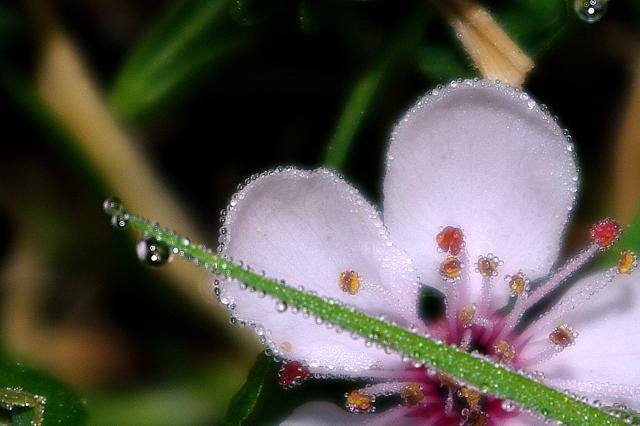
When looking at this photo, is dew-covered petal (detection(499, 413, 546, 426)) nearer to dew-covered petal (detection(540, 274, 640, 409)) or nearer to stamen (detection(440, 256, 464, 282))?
dew-covered petal (detection(540, 274, 640, 409))

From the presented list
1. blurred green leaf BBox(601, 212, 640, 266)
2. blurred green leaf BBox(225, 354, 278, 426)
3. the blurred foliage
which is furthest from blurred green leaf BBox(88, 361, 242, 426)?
blurred green leaf BBox(601, 212, 640, 266)

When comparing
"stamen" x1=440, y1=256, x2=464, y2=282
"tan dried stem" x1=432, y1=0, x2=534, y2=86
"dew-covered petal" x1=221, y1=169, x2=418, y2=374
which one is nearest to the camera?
"dew-covered petal" x1=221, y1=169, x2=418, y2=374

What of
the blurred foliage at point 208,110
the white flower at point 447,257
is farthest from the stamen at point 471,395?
the blurred foliage at point 208,110

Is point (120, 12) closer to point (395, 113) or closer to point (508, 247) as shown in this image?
point (395, 113)

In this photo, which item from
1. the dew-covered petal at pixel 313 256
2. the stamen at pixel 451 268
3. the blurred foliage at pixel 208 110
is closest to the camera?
the dew-covered petal at pixel 313 256

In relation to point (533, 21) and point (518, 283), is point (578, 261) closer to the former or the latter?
point (518, 283)

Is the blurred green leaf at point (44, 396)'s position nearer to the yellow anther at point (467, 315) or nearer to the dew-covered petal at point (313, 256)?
the dew-covered petal at point (313, 256)

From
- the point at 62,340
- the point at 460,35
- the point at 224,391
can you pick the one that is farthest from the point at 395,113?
the point at 62,340
